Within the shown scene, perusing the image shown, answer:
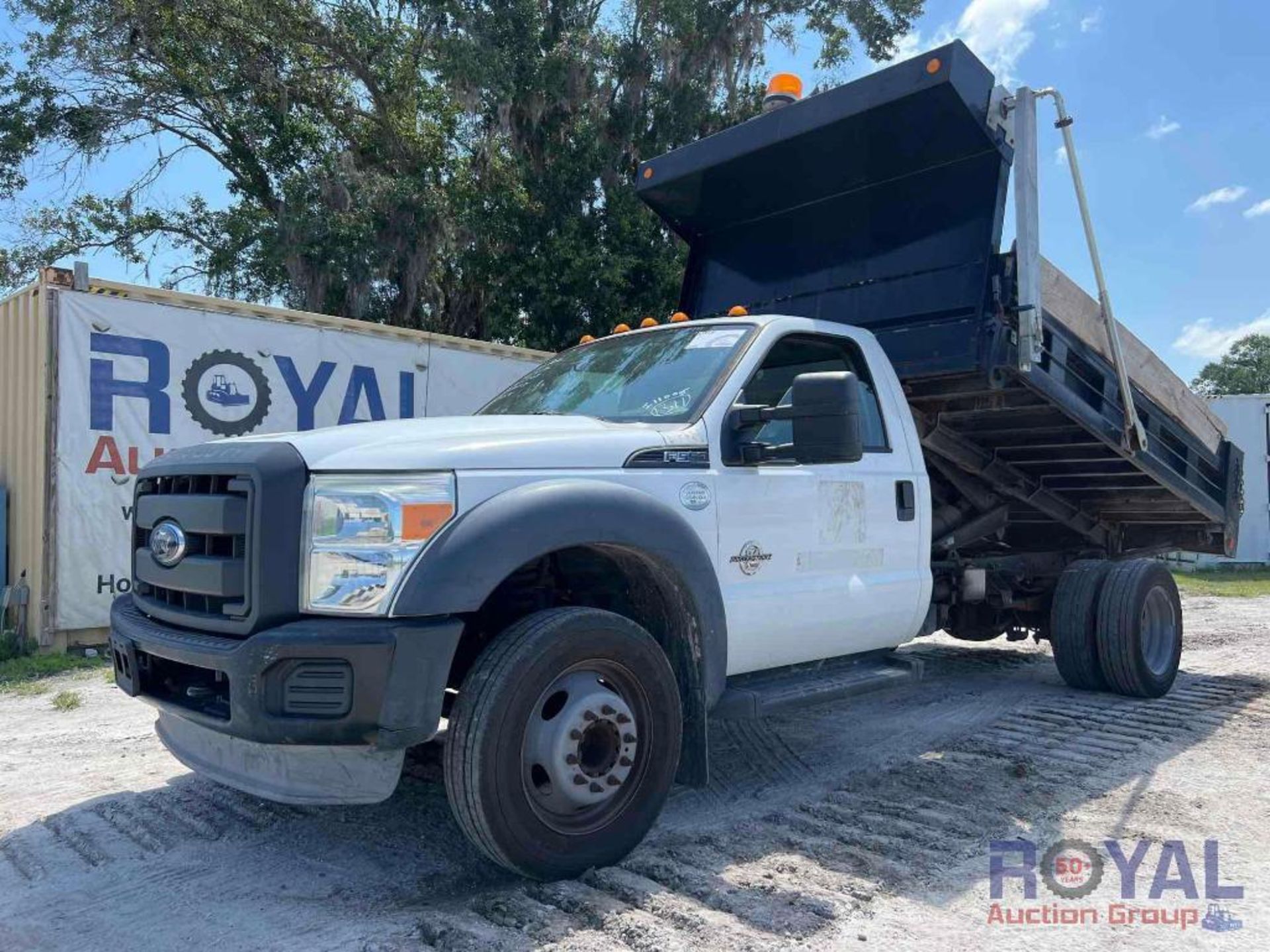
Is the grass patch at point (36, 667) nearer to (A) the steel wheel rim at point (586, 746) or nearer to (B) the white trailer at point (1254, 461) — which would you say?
(A) the steel wheel rim at point (586, 746)

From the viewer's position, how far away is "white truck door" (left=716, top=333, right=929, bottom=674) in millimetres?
3875

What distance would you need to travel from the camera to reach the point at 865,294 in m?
5.55

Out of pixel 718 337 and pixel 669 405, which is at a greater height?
pixel 718 337

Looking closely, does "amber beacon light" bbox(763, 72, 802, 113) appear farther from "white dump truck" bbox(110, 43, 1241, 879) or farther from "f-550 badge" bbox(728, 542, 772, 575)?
"f-550 badge" bbox(728, 542, 772, 575)

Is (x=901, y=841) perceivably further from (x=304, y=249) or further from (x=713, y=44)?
(x=713, y=44)

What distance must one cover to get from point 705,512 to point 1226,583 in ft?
52.9

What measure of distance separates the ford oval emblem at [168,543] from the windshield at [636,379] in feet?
5.29

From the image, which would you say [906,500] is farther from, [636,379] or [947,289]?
[636,379]

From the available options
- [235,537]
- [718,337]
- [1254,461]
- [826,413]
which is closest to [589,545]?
[826,413]

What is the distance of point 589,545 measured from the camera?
325 centimetres

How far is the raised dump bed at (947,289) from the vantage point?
496 cm

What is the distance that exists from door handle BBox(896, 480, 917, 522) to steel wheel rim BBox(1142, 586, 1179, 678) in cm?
256

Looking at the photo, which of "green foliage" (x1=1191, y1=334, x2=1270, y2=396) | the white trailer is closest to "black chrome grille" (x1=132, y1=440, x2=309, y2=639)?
the white trailer

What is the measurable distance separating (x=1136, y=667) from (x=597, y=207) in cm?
1221
